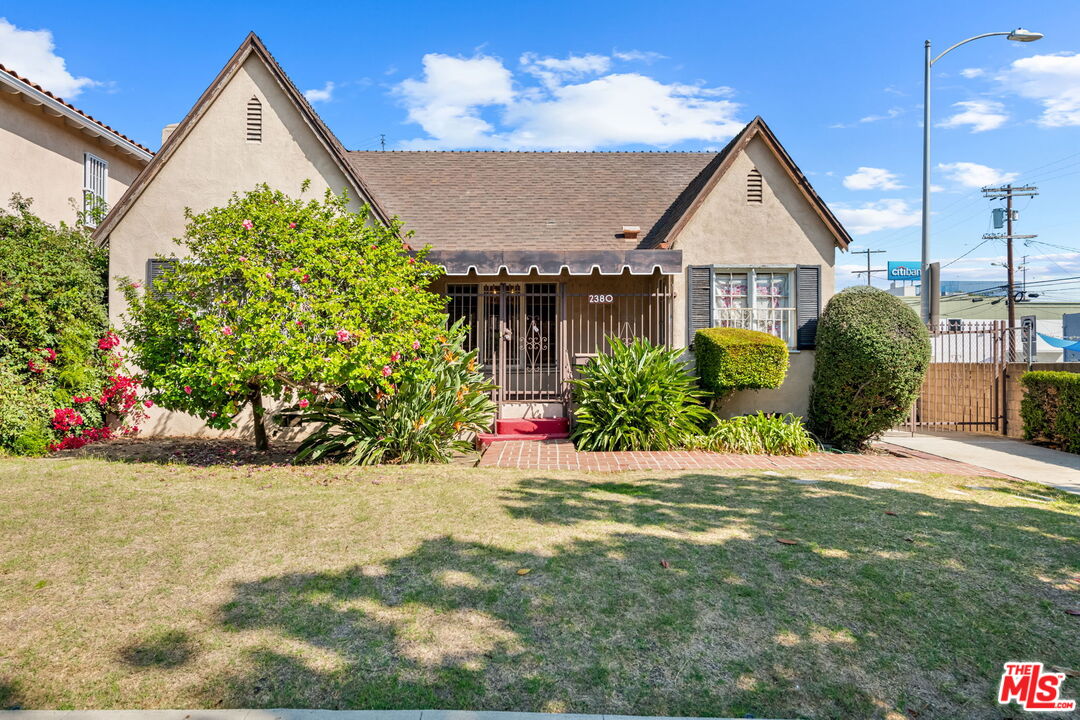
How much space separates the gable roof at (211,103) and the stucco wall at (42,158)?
333cm

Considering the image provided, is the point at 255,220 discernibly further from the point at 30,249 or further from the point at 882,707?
the point at 882,707

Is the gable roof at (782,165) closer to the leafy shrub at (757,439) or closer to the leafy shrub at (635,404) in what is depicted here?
the leafy shrub at (635,404)

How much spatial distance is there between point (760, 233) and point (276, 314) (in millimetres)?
9536

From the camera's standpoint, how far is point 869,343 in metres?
10.9

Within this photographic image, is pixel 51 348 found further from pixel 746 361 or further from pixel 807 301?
pixel 807 301

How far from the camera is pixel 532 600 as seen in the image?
14.4 feet

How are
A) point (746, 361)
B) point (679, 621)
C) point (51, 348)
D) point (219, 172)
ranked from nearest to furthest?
point (679, 621) < point (51, 348) < point (746, 361) < point (219, 172)

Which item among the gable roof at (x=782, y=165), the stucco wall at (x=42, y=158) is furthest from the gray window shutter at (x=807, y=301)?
the stucco wall at (x=42, y=158)

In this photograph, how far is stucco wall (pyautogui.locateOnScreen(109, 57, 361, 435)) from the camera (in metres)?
12.0

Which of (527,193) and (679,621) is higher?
(527,193)

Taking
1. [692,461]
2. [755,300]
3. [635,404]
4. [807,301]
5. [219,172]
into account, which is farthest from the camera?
[755,300]

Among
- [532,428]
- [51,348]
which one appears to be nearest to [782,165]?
[532,428]

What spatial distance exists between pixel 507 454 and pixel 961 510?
615 cm

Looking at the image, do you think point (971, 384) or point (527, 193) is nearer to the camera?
point (971, 384)
